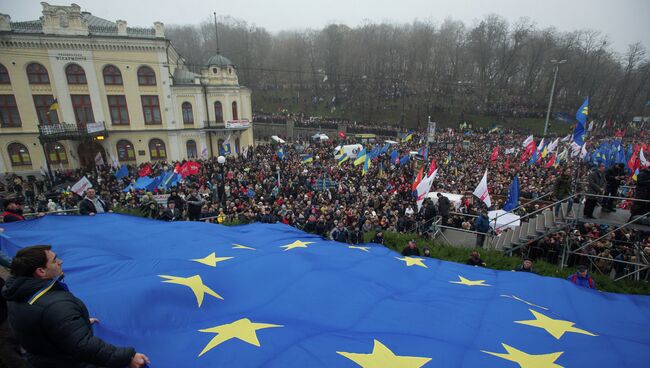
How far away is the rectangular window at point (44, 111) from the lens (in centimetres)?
2864

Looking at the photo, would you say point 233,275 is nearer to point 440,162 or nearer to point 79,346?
point 79,346

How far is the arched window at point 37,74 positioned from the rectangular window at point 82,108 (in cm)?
236

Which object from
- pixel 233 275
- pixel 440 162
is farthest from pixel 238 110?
pixel 233 275

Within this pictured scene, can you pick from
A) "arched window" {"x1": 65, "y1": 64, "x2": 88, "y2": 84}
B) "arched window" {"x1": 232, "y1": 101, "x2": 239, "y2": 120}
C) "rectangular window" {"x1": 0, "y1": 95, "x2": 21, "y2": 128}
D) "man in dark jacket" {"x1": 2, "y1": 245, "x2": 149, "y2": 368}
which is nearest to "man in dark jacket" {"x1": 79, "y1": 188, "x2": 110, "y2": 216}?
"man in dark jacket" {"x1": 2, "y1": 245, "x2": 149, "y2": 368}

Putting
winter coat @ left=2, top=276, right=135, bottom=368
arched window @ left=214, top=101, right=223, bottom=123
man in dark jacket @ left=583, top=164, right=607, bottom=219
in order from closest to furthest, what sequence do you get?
winter coat @ left=2, top=276, right=135, bottom=368, man in dark jacket @ left=583, top=164, right=607, bottom=219, arched window @ left=214, top=101, right=223, bottom=123

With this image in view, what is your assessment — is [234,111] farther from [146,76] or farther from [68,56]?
[68,56]

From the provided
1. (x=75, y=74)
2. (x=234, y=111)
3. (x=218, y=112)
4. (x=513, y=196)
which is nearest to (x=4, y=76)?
(x=75, y=74)

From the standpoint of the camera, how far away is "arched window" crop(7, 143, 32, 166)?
28672mm

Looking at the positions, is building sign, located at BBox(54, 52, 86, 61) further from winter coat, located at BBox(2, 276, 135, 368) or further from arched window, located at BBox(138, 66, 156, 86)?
winter coat, located at BBox(2, 276, 135, 368)

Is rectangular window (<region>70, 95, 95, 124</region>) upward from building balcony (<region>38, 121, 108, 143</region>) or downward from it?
upward

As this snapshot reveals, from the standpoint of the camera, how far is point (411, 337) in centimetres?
440

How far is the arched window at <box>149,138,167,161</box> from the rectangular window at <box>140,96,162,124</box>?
75.5 inches

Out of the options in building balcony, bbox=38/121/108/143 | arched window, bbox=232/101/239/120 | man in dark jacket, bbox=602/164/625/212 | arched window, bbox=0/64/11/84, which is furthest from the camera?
arched window, bbox=232/101/239/120

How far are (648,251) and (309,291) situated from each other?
10.6 metres
